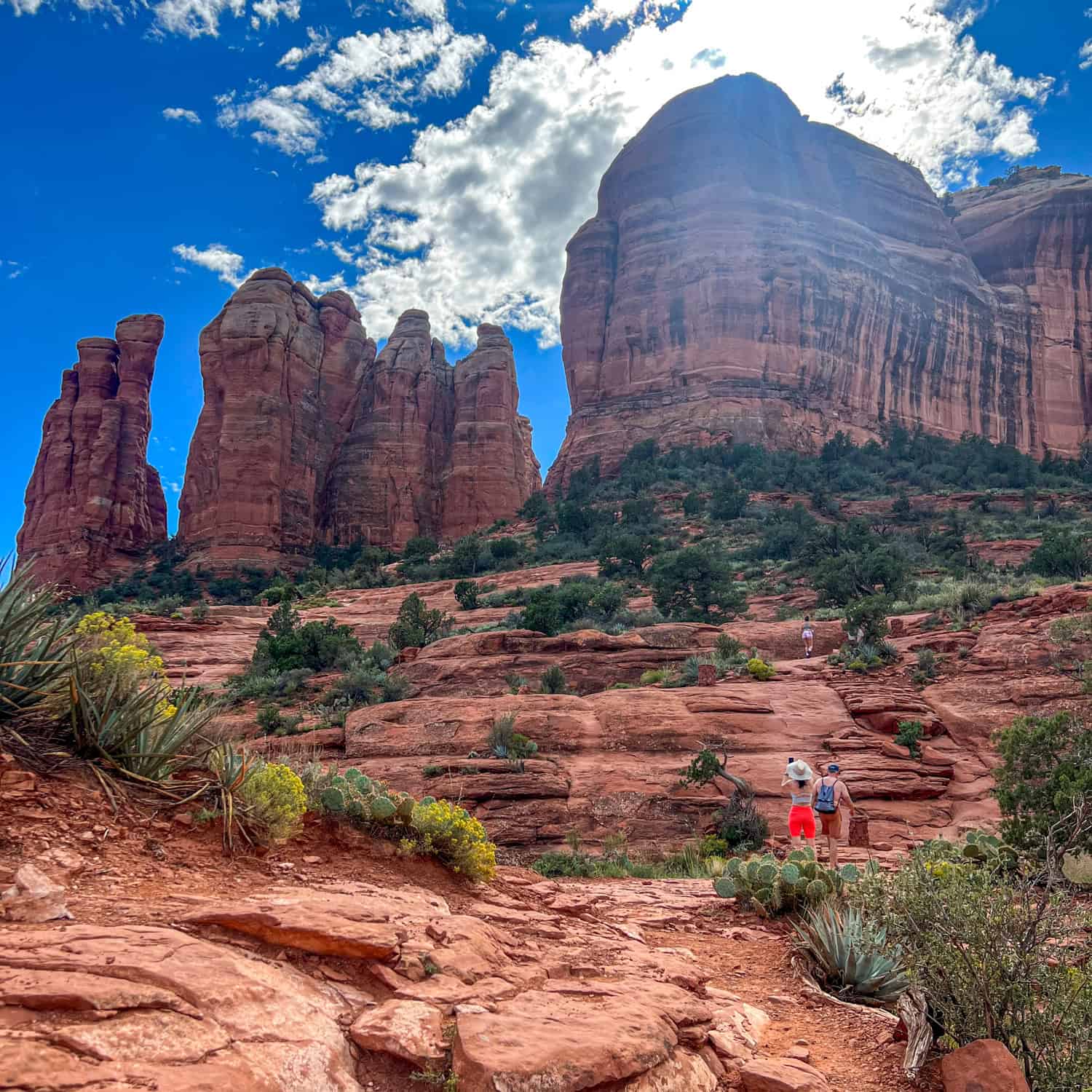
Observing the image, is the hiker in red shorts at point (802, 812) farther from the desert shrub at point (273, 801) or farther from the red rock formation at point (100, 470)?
the red rock formation at point (100, 470)

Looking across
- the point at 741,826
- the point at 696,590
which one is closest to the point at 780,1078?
the point at 741,826

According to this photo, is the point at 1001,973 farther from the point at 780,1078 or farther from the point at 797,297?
the point at 797,297

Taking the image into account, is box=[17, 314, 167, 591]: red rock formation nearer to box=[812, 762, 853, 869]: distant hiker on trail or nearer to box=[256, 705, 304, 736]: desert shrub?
box=[256, 705, 304, 736]: desert shrub

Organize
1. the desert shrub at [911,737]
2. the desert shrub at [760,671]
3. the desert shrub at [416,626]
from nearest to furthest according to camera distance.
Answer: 1. the desert shrub at [911,737]
2. the desert shrub at [760,671]
3. the desert shrub at [416,626]

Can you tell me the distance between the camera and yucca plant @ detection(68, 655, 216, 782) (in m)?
4.79

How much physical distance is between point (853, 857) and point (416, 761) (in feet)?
25.3

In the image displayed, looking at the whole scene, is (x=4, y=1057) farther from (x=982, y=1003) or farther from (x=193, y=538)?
(x=193, y=538)

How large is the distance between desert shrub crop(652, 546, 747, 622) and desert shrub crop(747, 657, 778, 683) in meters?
8.74

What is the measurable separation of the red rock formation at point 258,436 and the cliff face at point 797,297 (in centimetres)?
1990

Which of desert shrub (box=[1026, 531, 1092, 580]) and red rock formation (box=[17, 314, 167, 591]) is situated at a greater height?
red rock formation (box=[17, 314, 167, 591])

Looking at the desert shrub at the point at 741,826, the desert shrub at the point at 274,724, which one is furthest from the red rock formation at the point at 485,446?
the desert shrub at the point at 741,826

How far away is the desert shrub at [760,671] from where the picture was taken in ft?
60.8

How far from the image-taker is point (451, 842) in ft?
19.2

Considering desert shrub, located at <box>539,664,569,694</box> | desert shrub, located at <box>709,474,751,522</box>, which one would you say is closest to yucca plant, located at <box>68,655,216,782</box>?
desert shrub, located at <box>539,664,569,694</box>
